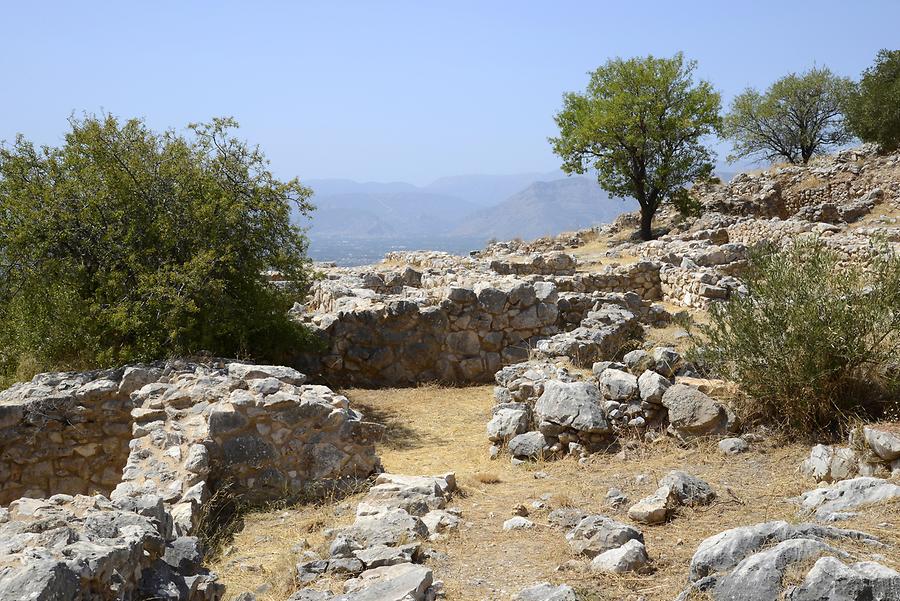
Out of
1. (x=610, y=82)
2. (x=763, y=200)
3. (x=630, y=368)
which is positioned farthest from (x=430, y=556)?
(x=763, y=200)

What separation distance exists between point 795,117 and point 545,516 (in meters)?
45.3

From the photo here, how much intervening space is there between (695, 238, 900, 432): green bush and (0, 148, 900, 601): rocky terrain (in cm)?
45

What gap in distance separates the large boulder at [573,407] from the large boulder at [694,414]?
82cm

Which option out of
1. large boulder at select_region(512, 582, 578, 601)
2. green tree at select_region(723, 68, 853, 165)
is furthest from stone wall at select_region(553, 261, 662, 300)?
green tree at select_region(723, 68, 853, 165)

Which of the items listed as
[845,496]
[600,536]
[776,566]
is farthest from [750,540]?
[845,496]

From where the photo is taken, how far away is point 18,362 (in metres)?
10.6

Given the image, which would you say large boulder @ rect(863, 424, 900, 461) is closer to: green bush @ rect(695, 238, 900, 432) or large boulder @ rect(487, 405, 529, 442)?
green bush @ rect(695, 238, 900, 432)

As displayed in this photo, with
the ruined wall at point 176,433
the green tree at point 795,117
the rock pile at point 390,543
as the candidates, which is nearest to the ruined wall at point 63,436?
the ruined wall at point 176,433

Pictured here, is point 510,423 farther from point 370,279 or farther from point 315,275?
point 370,279

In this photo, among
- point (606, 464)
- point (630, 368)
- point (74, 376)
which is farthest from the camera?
point (630, 368)

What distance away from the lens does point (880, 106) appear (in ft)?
108

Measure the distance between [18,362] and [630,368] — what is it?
876cm

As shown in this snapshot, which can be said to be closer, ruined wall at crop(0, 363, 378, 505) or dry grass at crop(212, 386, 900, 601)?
dry grass at crop(212, 386, 900, 601)

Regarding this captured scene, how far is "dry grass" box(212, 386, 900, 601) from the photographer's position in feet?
16.7
